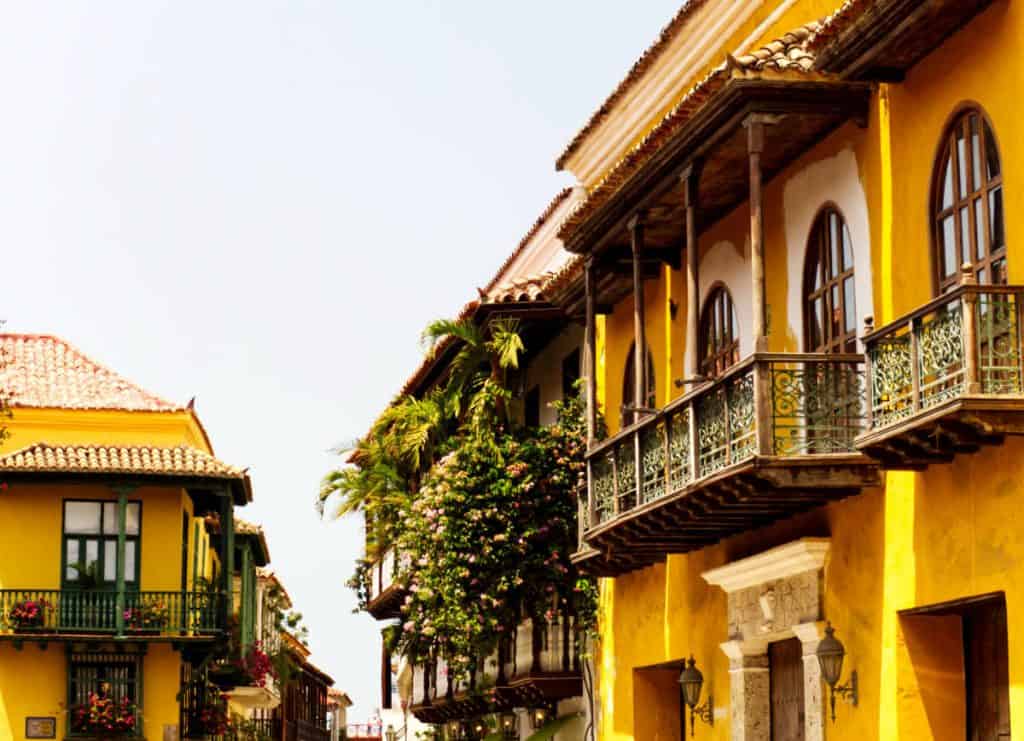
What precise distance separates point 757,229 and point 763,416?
1425 mm

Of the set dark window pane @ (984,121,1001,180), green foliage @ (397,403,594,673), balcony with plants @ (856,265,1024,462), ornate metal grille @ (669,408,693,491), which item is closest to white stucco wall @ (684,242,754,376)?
ornate metal grille @ (669,408,693,491)

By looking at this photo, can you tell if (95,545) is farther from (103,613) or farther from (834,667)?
(834,667)

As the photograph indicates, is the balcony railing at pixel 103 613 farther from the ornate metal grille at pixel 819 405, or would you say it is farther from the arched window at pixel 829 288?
the ornate metal grille at pixel 819 405

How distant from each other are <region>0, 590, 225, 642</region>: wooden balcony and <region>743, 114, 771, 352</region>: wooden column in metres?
22.5

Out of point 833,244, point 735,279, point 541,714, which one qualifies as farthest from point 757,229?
point 541,714

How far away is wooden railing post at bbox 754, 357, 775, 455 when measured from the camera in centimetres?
1540

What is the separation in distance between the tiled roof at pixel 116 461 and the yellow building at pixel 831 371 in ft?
56.7

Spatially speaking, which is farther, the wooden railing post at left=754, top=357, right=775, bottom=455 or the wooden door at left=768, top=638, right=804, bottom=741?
the wooden door at left=768, top=638, right=804, bottom=741

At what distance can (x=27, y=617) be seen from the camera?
36.1m

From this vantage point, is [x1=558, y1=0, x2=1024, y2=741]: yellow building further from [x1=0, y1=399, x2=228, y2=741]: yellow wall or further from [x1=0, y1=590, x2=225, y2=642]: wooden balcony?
[x1=0, y1=399, x2=228, y2=741]: yellow wall

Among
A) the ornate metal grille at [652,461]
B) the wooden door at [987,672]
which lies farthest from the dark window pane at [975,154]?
the ornate metal grille at [652,461]

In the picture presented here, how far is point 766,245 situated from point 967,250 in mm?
4082

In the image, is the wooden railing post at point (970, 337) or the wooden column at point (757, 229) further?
the wooden column at point (757, 229)

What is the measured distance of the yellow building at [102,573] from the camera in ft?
120
